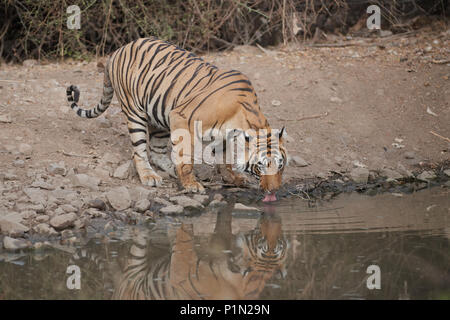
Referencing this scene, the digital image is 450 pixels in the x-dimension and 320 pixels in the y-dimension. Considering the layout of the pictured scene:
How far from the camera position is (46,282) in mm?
3945

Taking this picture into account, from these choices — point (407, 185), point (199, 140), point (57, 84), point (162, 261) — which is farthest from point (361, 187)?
point (57, 84)

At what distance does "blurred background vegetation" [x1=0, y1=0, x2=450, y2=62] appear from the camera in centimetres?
941

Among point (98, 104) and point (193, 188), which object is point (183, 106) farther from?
point (98, 104)

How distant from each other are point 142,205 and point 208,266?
142 centimetres

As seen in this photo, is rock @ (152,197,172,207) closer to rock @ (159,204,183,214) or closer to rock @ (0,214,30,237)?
rock @ (159,204,183,214)

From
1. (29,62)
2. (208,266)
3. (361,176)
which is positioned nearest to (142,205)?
(208,266)

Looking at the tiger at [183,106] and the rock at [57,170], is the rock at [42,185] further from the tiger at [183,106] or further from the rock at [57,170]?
the tiger at [183,106]

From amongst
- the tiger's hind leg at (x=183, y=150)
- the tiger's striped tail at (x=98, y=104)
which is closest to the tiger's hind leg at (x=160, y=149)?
the tiger's striped tail at (x=98, y=104)

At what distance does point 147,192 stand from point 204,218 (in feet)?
2.16

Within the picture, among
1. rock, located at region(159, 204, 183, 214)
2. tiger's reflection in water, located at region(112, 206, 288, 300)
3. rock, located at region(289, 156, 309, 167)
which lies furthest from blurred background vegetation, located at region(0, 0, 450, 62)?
tiger's reflection in water, located at region(112, 206, 288, 300)

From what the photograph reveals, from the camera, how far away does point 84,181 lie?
19.1ft

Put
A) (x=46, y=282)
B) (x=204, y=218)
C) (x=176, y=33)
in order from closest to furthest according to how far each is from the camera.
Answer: (x=46, y=282), (x=204, y=218), (x=176, y=33)

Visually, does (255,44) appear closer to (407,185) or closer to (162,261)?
(407,185)

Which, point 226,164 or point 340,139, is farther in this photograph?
point 340,139
